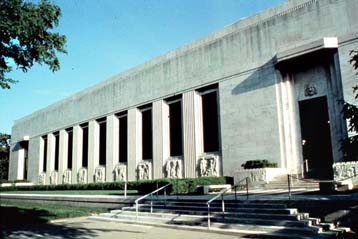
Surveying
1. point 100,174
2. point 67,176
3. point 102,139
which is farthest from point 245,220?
point 67,176

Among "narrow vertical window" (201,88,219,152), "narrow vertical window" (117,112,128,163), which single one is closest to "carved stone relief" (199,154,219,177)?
"narrow vertical window" (201,88,219,152)

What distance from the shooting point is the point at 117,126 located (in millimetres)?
35469

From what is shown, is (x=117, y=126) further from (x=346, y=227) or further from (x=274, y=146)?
(x=346, y=227)

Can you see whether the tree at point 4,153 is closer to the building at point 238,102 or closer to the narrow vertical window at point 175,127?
the building at point 238,102

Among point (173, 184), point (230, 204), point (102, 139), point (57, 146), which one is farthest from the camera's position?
point (57, 146)

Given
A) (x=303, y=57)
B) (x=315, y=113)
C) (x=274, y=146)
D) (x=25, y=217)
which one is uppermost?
(x=303, y=57)

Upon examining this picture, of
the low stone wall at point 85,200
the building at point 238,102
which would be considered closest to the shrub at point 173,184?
the low stone wall at point 85,200

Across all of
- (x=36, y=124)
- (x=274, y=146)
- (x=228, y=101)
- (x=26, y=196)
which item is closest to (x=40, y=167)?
(x=36, y=124)

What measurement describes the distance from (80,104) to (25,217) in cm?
2648

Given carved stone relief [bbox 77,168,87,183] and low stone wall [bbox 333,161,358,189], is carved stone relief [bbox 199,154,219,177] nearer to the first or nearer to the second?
low stone wall [bbox 333,161,358,189]

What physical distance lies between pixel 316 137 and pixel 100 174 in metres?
21.2

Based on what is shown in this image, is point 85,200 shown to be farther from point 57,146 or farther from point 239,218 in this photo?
point 57,146

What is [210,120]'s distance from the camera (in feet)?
88.8

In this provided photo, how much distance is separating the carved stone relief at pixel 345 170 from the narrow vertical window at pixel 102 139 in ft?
81.3
